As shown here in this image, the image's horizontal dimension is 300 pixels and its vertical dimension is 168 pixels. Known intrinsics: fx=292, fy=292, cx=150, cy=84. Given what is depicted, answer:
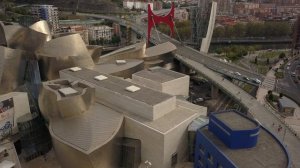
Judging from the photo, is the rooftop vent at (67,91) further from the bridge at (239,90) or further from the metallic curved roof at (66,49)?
the bridge at (239,90)

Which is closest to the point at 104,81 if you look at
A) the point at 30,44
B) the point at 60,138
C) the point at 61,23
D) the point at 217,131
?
the point at 60,138

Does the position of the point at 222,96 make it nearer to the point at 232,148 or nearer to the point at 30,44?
the point at 232,148

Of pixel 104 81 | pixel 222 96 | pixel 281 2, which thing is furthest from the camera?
pixel 281 2

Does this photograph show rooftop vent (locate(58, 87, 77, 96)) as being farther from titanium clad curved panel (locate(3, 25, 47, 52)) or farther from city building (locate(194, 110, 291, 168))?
city building (locate(194, 110, 291, 168))

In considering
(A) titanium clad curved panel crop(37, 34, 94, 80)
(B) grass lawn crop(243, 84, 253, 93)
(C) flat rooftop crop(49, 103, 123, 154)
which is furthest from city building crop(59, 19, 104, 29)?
(C) flat rooftop crop(49, 103, 123, 154)

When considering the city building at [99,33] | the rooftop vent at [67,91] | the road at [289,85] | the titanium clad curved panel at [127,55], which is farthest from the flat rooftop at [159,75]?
the city building at [99,33]

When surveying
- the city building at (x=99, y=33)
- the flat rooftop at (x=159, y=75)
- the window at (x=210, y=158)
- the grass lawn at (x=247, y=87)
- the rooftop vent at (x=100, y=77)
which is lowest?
the grass lawn at (x=247, y=87)
